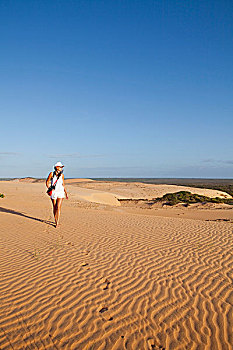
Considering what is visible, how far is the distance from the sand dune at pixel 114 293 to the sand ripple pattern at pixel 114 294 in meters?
0.02

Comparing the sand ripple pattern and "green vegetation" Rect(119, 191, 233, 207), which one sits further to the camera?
"green vegetation" Rect(119, 191, 233, 207)

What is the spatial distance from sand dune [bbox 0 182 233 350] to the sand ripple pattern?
0.02 m

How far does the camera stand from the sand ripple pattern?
360 cm

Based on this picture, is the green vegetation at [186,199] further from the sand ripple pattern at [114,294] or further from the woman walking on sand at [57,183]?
the sand ripple pattern at [114,294]

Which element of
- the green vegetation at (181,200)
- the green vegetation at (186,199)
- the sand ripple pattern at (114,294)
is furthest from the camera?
the green vegetation at (186,199)

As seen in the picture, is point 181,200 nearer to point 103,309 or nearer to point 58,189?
point 58,189

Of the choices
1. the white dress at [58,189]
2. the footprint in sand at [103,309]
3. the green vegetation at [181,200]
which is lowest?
the green vegetation at [181,200]

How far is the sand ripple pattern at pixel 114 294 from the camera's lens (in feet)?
11.8

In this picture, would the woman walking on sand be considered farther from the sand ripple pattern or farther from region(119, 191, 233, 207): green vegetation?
region(119, 191, 233, 207): green vegetation

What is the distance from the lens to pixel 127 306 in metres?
4.35

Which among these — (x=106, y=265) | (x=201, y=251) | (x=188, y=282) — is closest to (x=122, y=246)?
(x=106, y=265)

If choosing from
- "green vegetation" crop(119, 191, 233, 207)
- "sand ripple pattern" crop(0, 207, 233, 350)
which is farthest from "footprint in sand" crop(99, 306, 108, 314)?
"green vegetation" crop(119, 191, 233, 207)

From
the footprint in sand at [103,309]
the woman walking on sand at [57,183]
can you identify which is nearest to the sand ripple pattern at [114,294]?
the footprint in sand at [103,309]

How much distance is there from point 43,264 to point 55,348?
9.81ft
